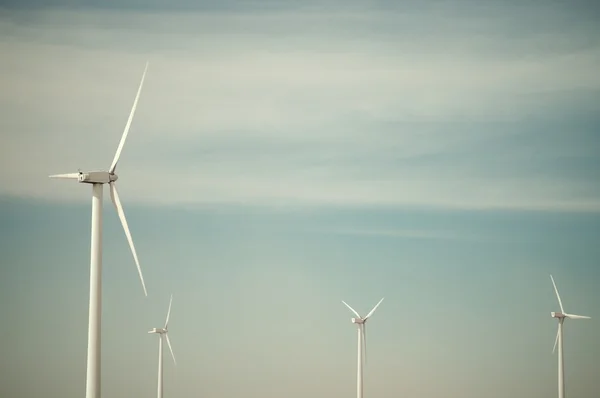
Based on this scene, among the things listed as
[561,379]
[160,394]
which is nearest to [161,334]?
[160,394]

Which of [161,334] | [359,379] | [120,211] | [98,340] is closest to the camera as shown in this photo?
[98,340]

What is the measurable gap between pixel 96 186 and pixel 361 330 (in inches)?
1865

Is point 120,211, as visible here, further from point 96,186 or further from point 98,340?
point 98,340

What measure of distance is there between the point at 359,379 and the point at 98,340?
43403 millimetres

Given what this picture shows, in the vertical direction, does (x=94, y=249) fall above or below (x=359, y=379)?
above

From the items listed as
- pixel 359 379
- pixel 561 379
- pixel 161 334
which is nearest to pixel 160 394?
pixel 161 334

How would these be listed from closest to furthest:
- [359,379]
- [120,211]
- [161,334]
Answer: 1. [120,211]
2. [359,379]
3. [161,334]

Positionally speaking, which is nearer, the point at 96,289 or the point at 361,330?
the point at 96,289

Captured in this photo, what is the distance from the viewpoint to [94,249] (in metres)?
49.4

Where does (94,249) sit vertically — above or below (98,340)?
above

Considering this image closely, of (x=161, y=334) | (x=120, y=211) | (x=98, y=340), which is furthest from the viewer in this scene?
(x=161, y=334)

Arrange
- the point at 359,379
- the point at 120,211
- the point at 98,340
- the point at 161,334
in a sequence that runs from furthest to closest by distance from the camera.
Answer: the point at 161,334 → the point at 359,379 → the point at 120,211 → the point at 98,340

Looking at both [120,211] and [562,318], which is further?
[562,318]

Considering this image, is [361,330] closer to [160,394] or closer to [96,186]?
[160,394]
